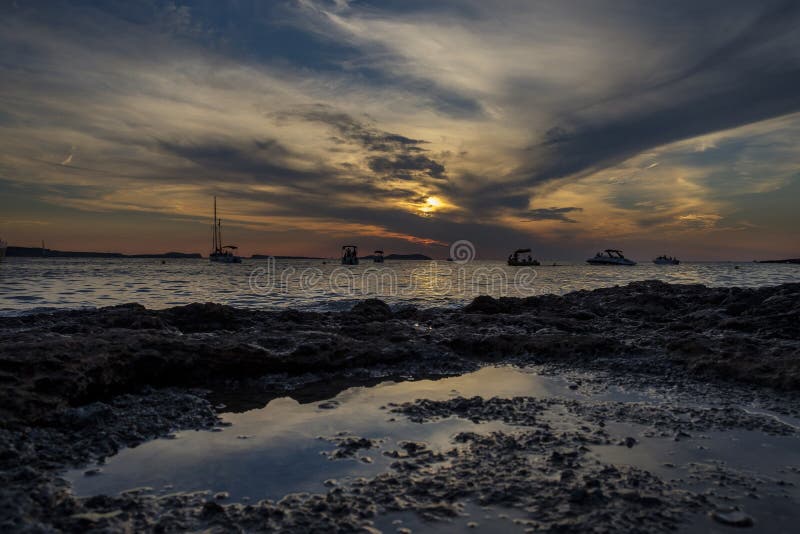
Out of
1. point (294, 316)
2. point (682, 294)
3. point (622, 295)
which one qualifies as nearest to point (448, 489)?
point (294, 316)

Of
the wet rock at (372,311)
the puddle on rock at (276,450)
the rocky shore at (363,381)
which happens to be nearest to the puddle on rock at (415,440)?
the puddle on rock at (276,450)

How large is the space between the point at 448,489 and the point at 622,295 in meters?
17.0

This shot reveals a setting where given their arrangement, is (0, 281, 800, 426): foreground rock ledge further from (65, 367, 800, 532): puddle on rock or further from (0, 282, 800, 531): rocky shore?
(65, 367, 800, 532): puddle on rock

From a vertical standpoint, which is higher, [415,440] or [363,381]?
[415,440]

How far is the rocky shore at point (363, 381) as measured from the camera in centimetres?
375

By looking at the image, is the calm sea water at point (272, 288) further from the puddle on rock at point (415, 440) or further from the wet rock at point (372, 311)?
the puddle on rock at point (415, 440)

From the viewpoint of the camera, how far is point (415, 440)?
212 inches

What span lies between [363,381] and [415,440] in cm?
333

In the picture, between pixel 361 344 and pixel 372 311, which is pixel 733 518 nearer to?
pixel 361 344

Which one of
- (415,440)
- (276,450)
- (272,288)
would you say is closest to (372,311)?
(415,440)

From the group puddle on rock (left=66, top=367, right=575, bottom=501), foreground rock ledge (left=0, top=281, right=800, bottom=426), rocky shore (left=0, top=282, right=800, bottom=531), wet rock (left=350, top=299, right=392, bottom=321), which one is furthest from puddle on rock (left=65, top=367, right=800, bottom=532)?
wet rock (left=350, top=299, right=392, bottom=321)

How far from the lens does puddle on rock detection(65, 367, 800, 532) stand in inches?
152

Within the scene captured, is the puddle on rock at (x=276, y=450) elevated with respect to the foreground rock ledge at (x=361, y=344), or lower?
lower

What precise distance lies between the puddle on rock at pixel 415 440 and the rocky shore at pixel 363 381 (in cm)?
15
